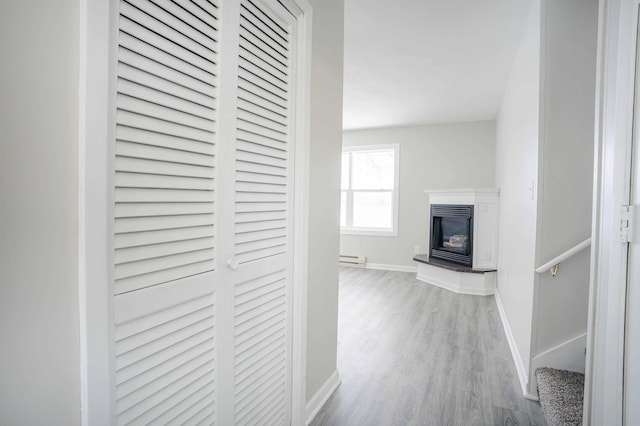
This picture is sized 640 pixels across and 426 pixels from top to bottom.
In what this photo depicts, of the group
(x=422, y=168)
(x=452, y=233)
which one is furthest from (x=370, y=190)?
(x=452, y=233)

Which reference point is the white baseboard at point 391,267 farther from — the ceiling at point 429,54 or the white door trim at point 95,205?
the white door trim at point 95,205

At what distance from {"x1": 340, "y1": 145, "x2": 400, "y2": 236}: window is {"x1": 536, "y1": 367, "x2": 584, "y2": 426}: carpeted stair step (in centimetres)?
436

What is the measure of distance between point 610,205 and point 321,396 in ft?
5.86

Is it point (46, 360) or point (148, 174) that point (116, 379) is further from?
point (148, 174)

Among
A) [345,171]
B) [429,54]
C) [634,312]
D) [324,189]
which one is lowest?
[634,312]

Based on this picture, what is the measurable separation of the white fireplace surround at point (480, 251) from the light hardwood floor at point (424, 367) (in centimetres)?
36

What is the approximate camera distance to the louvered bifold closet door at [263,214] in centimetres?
134

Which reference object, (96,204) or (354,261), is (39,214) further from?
(354,261)

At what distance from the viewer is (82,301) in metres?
0.76

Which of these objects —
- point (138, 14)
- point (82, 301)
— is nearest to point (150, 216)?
point (82, 301)

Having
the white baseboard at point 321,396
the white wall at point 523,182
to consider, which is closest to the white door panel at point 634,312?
the white wall at point 523,182

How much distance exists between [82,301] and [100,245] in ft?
0.42

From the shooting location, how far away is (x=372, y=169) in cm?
673

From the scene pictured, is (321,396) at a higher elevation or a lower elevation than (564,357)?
lower
